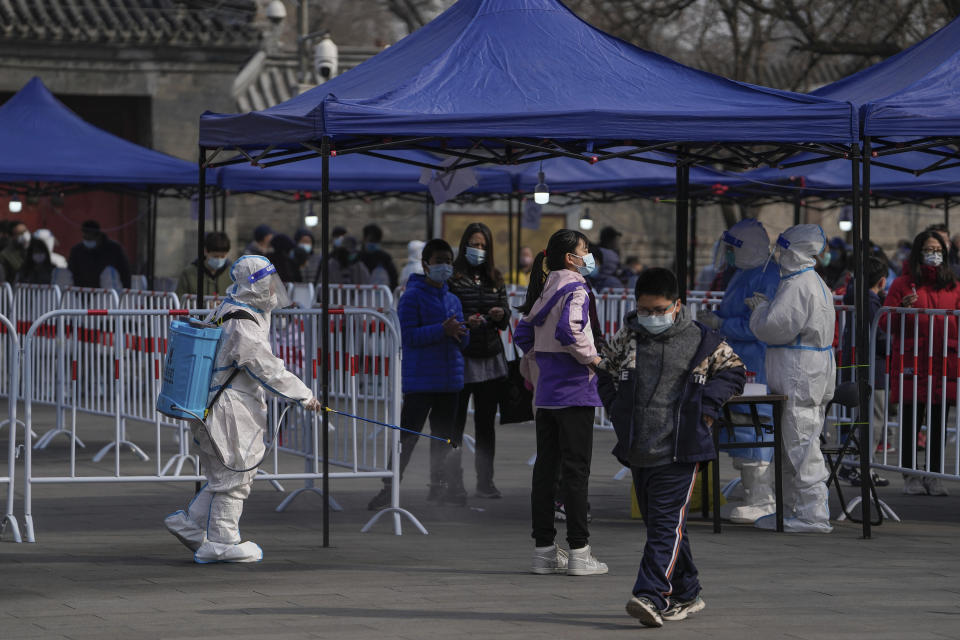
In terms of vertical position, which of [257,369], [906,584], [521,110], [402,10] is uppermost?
[402,10]

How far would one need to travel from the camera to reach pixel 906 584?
820 centimetres

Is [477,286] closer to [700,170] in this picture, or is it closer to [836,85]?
[836,85]

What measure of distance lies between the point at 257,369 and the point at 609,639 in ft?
8.27

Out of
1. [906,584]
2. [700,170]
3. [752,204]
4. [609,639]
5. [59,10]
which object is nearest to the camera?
[609,639]

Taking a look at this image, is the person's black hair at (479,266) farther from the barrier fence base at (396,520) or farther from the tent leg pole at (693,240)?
the tent leg pole at (693,240)

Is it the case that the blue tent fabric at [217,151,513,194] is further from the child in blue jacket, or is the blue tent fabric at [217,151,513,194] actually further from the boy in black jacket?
the boy in black jacket

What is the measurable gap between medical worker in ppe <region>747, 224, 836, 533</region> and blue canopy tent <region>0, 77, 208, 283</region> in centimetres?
934

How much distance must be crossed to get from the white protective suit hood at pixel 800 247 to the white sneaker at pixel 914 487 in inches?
104

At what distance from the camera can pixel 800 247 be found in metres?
9.71

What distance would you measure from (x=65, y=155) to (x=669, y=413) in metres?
11.5

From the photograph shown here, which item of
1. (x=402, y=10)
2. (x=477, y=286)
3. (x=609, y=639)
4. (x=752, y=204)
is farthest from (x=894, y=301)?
(x=402, y=10)

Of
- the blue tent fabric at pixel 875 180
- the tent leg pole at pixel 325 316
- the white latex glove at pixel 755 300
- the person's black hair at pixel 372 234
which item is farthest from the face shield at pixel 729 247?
the person's black hair at pixel 372 234

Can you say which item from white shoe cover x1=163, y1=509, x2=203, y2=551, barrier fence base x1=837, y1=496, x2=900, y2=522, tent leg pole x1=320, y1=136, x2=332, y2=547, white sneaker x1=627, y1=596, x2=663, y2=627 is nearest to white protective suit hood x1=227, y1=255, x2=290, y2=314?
tent leg pole x1=320, y1=136, x2=332, y2=547

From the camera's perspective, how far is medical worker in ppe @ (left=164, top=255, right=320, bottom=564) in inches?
333
